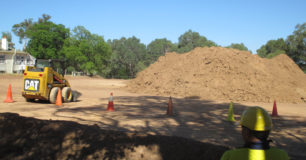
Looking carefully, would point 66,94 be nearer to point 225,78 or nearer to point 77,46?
point 225,78

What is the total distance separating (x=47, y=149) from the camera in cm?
425

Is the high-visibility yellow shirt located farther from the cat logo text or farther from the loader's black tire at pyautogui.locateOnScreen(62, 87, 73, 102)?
the loader's black tire at pyautogui.locateOnScreen(62, 87, 73, 102)

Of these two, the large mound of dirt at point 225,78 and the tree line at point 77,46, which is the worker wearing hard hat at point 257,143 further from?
the tree line at point 77,46

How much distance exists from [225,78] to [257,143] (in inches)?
760

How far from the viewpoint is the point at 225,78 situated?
67.0 ft

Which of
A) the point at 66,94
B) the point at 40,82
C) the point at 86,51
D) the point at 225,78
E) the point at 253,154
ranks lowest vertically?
the point at 66,94

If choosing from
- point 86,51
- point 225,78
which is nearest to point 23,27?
point 86,51

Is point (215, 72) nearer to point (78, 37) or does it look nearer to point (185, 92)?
point (185, 92)

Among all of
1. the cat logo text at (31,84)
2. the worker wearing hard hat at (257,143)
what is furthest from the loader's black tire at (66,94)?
the worker wearing hard hat at (257,143)

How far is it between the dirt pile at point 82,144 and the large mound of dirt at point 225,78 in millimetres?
15646

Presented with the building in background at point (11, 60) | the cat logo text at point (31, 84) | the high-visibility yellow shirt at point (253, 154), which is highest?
the building in background at point (11, 60)

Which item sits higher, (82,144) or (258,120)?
(258,120)

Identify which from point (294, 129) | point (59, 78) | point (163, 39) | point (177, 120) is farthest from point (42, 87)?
point (163, 39)

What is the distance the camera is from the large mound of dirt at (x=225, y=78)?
19219mm
